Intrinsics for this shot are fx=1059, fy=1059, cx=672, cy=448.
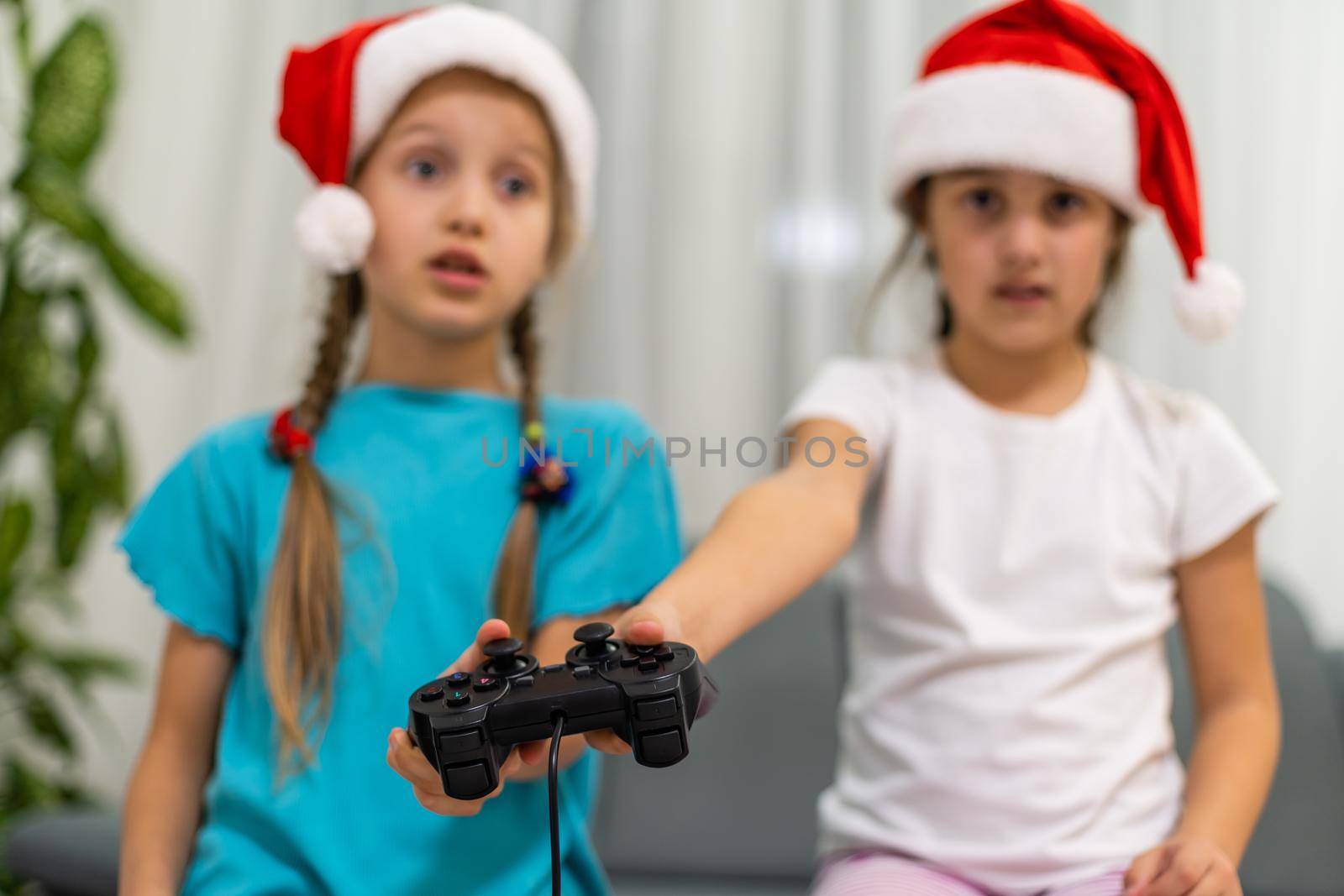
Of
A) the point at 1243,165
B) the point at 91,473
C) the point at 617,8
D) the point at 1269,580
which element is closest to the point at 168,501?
the point at 91,473

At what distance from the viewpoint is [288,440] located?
33.9 inches

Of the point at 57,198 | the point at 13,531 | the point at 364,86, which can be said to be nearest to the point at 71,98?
the point at 57,198

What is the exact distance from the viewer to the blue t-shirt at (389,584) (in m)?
0.75

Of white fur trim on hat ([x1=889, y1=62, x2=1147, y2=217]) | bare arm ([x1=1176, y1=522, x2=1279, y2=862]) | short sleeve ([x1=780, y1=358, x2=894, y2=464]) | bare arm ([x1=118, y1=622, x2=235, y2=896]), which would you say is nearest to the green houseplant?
bare arm ([x1=118, y1=622, x2=235, y2=896])

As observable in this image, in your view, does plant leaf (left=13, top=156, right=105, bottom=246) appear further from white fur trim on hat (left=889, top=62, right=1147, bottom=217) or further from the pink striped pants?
the pink striped pants

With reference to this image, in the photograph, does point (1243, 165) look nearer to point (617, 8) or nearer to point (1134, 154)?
point (1134, 154)

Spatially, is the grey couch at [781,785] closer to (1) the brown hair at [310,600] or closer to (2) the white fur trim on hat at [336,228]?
(1) the brown hair at [310,600]

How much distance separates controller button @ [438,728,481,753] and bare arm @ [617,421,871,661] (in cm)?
10

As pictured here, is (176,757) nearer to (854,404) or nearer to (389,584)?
(389,584)

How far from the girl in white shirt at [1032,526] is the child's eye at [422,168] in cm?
36

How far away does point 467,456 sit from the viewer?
869 mm

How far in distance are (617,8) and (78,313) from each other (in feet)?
2.85

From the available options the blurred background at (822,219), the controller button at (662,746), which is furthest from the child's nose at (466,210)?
the blurred background at (822,219)

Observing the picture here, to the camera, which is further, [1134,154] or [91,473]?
[91,473]
